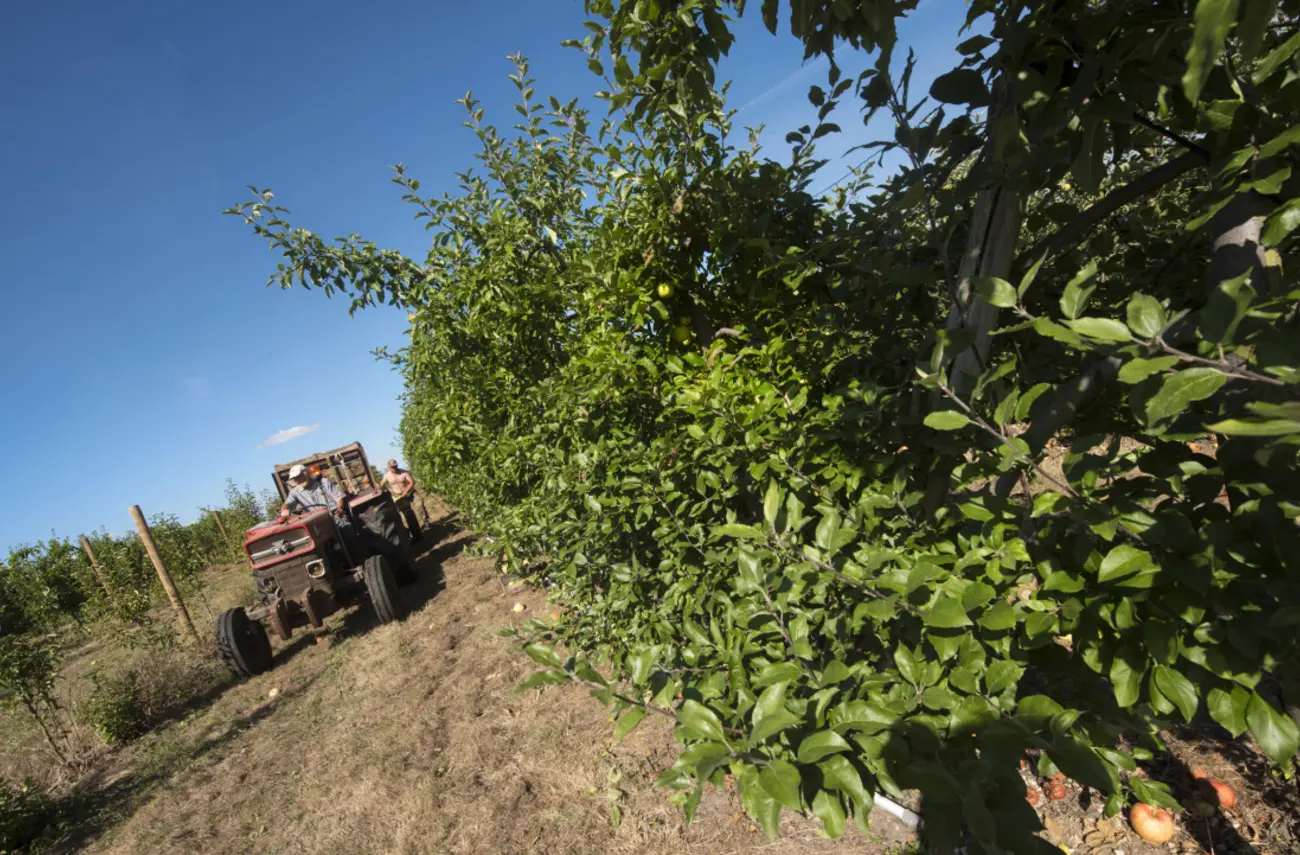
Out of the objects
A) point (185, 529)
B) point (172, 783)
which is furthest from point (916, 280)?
point (185, 529)

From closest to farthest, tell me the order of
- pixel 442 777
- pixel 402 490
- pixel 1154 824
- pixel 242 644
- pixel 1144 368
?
pixel 1144 368 → pixel 1154 824 → pixel 442 777 → pixel 242 644 → pixel 402 490

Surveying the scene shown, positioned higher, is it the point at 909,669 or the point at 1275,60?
the point at 1275,60

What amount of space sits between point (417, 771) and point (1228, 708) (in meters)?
4.47

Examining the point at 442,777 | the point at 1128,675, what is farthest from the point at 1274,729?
the point at 442,777

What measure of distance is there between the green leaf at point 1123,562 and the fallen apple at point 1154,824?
208 cm

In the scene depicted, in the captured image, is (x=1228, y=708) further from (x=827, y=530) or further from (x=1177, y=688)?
(x=827, y=530)

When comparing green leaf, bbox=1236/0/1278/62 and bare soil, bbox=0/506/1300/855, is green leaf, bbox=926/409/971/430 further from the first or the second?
bare soil, bbox=0/506/1300/855

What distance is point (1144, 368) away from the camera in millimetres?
644

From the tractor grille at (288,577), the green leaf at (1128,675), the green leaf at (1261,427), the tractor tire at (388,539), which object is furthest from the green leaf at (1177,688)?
the tractor tire at (388,539)

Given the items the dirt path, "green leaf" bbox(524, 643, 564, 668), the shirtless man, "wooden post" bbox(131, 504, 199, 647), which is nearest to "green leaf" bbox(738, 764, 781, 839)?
"green leaf" bbox(524, 643, 564, 668)

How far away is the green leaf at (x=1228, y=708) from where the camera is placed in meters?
0.93

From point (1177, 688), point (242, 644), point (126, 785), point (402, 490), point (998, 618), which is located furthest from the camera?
point (402, 490)

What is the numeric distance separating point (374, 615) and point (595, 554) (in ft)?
21.6

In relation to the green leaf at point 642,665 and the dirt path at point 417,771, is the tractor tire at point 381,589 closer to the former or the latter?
the dirt path at point 417,771
